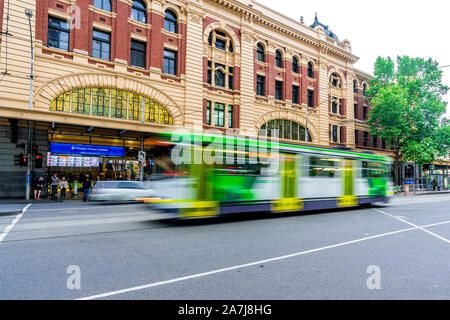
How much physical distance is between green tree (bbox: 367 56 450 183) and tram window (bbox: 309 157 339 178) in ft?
77.7

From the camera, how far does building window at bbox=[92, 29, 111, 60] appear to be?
67.3ft

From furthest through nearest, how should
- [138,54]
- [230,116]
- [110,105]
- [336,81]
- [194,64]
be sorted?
[336,81] → [230,116] → [194,64] → [138,54] → [110,105]

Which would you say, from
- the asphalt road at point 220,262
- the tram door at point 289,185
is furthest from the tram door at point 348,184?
the asphalt road at point 220,262

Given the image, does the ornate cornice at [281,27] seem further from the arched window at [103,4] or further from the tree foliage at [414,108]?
the arched window at [103,4]

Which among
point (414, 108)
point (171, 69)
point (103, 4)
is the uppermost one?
point (103, 4)

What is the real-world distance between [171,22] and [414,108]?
93.1ft

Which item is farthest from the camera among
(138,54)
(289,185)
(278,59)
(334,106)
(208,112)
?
(334,106)

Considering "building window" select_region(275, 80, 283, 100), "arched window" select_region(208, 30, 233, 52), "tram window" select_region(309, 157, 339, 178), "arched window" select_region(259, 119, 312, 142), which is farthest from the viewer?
"building window" select_region(275, 80, 283, 100)

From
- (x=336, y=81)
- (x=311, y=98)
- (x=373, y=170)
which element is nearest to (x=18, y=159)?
(x=373, y=170)

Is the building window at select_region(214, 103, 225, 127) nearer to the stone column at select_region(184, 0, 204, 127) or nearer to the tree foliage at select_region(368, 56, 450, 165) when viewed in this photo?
the stone column at select_region(184, 0, 204, 127)

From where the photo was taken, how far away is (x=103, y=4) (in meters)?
20.9

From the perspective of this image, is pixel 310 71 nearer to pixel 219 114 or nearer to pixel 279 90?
pixel 279 90

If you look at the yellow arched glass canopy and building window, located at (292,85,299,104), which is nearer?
the yellow arched glass canopy

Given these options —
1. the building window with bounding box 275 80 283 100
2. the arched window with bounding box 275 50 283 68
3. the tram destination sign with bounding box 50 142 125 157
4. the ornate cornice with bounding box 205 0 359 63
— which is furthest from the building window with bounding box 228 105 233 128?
the tram destination sign with bounding box 50 142 125 157
